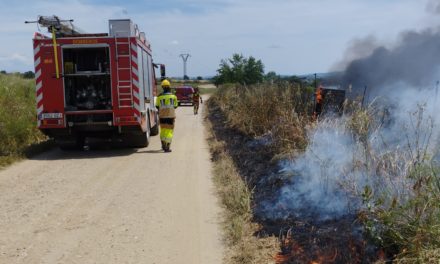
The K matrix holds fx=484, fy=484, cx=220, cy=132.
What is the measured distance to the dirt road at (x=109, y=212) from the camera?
5297 mm

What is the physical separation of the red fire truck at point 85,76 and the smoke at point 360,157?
Result: 5930mm

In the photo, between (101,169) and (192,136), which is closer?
(101,169)

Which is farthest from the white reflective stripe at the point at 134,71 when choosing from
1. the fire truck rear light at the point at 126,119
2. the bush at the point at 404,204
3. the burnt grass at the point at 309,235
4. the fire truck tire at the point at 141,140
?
the bush at the point at 404,204

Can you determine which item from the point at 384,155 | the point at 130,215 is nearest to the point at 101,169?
the point at 130,215

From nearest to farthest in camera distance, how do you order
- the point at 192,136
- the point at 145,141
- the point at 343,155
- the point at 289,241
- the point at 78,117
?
1. the point at 289,241
2. the point at 343,155
3. the point at 78,117
4. the point at 145,141
5. the point at 192,136

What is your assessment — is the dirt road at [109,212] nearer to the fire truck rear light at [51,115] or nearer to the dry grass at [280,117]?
the fire truck rear light at [51,115]

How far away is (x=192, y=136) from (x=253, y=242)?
1114 cm

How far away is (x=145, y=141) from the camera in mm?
13641

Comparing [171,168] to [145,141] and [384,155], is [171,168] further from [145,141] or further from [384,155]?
[384,155]

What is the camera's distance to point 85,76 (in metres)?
13.1

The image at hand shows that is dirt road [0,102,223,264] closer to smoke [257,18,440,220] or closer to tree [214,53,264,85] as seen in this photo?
smoke [257,18,440,220]

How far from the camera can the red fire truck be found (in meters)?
12.2

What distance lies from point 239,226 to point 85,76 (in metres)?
8.69

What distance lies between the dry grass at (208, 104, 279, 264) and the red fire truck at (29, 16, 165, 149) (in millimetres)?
4201
